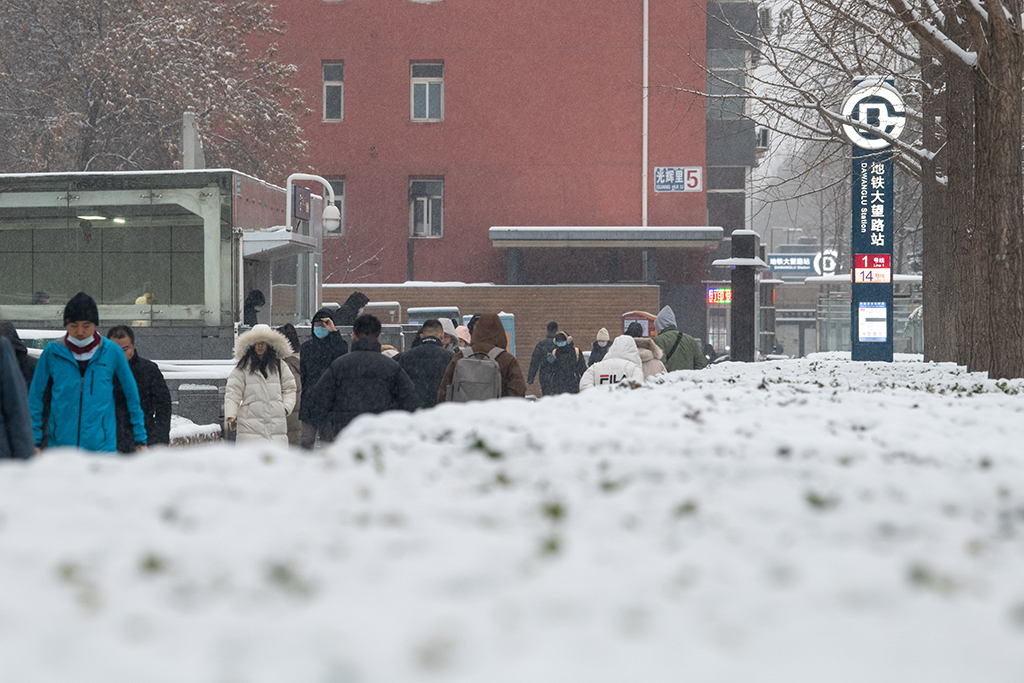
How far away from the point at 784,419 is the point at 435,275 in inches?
1181

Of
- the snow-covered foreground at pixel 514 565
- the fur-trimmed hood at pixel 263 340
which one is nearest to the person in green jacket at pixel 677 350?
the fur-trimmed hood at pixel 263 340

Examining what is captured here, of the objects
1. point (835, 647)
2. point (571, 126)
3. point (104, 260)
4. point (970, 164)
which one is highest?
point (571, 126)

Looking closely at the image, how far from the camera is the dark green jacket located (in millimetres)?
14656

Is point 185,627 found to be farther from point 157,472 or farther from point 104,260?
point 104,260

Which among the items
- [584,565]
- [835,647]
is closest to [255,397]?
[584,565]

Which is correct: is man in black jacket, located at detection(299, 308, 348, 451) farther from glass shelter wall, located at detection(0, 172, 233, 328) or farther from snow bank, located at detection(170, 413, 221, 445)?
glass shelter wall, located at detection(0, 172, 233, 328)

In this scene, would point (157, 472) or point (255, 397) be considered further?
point (255, 397)

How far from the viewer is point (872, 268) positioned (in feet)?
62.1

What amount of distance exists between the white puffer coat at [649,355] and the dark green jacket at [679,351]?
127cm

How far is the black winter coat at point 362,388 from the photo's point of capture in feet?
28.1

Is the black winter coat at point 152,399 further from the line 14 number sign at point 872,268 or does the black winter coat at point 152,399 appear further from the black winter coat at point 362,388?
the line 14 number sign at point 872,268

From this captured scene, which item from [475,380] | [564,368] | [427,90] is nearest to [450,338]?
[564,368]

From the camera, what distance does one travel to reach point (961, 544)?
391 centimetres

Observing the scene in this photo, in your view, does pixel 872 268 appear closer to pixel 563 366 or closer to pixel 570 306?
pixel 563 366
